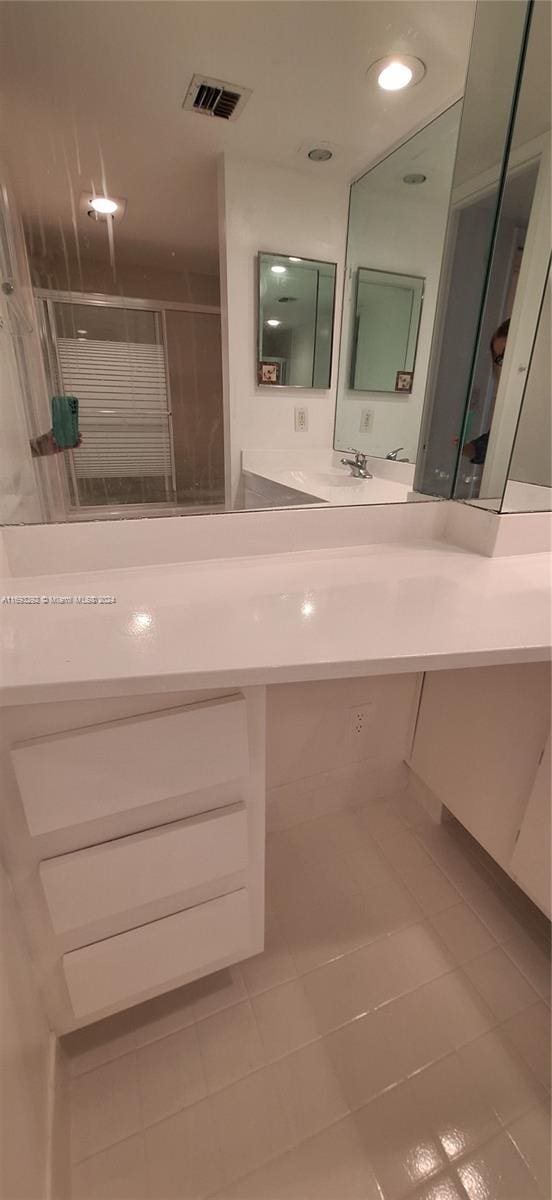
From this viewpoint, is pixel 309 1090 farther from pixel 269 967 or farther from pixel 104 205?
pixel 104 205

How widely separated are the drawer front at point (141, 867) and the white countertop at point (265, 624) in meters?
0.28

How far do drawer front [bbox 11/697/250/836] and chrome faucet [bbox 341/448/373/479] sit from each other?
2.24 ft

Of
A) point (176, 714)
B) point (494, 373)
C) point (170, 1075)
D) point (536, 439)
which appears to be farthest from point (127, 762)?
point (536, 439)

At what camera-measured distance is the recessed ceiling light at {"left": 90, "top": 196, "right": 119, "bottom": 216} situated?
74cm

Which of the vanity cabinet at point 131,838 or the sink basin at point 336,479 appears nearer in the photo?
the vanity cabinet at point 131,838

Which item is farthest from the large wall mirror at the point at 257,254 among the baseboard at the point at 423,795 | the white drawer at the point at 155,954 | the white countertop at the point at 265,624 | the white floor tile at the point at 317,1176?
the white floor tile at the point at 317,1176

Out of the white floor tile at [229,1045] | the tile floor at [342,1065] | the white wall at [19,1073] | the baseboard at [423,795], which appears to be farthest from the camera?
the baseboard at [423,795]

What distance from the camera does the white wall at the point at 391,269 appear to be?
99 centimetres

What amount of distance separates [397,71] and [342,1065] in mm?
1878

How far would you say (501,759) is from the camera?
0.99 meters

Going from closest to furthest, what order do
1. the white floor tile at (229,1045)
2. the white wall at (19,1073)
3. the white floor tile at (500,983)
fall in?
the white wall at (19,1073) → the white floor tile at (229,1045) → the white floor tile at (500,983)

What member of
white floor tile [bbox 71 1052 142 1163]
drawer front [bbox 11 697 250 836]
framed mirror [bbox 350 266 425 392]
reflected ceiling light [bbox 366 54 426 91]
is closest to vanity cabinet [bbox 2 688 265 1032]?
drawer front [bbox 11 697 250 836]

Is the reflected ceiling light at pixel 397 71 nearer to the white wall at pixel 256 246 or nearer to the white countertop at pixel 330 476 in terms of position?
the white wall at pixel 256 246

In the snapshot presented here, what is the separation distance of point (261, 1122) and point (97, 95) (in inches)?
67.6
